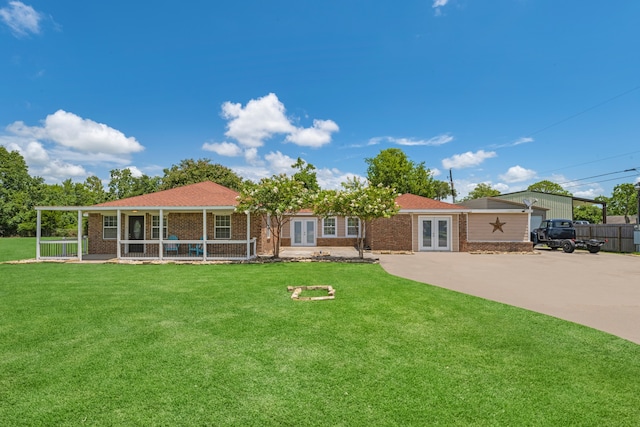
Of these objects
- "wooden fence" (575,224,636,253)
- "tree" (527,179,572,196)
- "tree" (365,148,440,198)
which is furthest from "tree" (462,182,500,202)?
"wooden fence" (575,224,636,253)

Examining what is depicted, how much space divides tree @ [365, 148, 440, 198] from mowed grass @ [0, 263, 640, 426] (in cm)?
3653

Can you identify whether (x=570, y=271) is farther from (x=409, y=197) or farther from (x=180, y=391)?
(x=180, y=391)

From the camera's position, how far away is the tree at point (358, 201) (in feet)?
46.8

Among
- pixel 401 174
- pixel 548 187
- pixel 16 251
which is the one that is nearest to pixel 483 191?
pixel 548 187

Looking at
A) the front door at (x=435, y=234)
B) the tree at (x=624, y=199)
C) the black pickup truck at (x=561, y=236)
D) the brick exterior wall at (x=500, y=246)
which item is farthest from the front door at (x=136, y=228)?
the tree at (x=624, y=199)

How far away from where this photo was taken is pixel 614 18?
599 inches

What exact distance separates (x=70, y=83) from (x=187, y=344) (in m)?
19.7

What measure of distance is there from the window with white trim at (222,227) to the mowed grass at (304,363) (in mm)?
9377

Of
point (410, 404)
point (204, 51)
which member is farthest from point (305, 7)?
point (410, 404)

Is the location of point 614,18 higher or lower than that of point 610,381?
higher

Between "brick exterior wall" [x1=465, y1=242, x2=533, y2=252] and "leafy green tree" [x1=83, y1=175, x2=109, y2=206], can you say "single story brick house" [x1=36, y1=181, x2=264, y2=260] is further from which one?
"leafy green tree" [x1=83, y1=175, x2=109, y2=206]

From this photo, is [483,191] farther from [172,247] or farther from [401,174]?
[172,247]

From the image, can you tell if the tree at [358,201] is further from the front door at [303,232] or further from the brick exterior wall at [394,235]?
the front door at [303,232]

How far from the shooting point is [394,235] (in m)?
19.9
